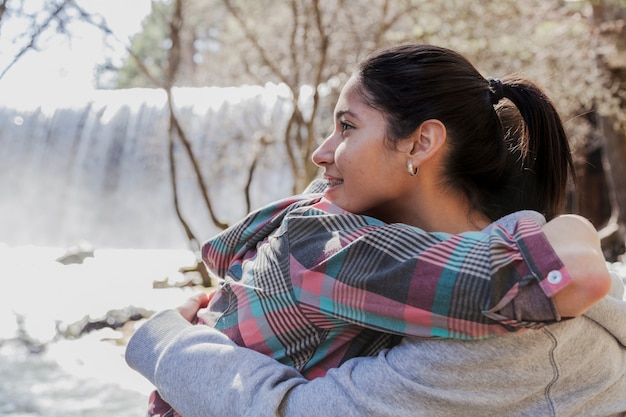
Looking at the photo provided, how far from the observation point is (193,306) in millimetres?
1511

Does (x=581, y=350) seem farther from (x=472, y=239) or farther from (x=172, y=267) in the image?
(x=172, y=267)

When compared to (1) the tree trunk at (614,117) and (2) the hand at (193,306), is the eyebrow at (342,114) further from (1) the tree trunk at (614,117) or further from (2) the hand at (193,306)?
(1) the tree trunk at (614,117)

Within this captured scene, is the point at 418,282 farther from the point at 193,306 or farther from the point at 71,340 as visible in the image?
the point at 71,340

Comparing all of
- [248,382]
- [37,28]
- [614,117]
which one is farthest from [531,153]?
[614,117]

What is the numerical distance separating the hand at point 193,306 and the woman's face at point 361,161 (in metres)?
0.37

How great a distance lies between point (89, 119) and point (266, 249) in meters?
11.7

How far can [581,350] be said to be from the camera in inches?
45.6

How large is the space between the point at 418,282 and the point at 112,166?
11.6 meters

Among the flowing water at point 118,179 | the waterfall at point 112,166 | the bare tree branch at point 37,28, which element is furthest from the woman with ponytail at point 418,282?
the waterfall at point 112,166

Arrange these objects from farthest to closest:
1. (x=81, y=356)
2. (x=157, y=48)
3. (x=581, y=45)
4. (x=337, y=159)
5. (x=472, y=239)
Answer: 1. (x=157, y=48)
2. (x=581, y=45)
3. (x=81, y=356)
4. (x=337, y=159)
5. (x=472, y=239)

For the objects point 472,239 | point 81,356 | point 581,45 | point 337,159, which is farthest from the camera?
point 581,45

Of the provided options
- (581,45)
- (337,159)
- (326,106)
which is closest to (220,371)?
(337,159)

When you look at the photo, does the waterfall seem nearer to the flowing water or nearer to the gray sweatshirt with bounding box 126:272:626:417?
the flowing water

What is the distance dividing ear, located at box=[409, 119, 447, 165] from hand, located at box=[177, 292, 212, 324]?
0.52m
